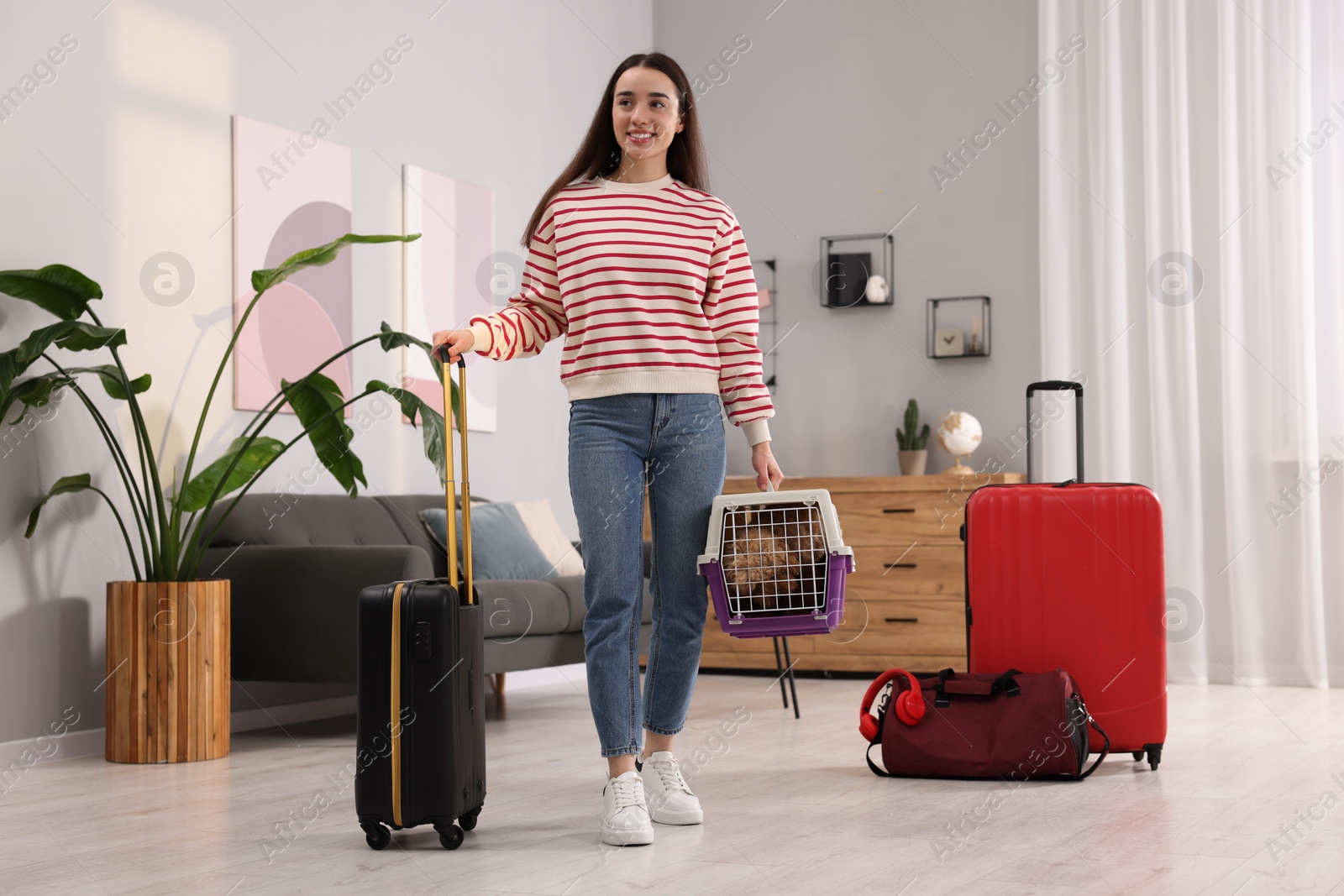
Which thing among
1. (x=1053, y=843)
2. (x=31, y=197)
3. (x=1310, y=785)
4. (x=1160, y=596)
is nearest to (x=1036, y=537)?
(x=1160, y=596)

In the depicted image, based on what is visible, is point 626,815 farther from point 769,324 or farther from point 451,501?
point 769,324

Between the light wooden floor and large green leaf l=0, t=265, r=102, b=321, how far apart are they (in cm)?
103

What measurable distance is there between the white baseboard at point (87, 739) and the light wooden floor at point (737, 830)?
3.7 inches

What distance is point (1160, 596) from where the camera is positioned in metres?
2.71

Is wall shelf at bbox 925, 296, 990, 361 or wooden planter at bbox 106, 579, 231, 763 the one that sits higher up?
wall shelf at bbox 925, 296, 990, 361

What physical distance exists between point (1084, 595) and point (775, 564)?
937mm

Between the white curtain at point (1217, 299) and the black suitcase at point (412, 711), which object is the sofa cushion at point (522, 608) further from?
the white curtain at point (1217, 299)

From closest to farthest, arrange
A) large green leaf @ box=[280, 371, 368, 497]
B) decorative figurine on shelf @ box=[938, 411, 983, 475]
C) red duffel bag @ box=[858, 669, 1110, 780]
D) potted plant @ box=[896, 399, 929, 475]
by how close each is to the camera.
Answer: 1. red duffel bag @ box=[858, 669, 1110, 780]
2. large green leaf @ box=[280, 371, 368, 497]
3. decorative figurine on shelf @ box=[938, 411, 983, 475]
4. potted plant @ box=[896, 399, 929, 475]

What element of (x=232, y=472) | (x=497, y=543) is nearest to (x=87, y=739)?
(x=232, y=472)

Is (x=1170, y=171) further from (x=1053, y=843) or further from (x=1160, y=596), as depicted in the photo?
(x=1053, y=843)

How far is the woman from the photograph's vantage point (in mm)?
2076

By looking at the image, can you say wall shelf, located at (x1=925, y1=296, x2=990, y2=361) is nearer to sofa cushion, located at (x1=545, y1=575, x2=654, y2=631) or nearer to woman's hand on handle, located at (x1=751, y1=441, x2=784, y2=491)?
sofa cushion, located at (x1=545, y1=575, x2=654, y2=631)

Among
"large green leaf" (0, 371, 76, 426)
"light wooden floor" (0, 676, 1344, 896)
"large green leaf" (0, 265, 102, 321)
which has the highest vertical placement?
"large green leaf" (0, 265, 102, 321)

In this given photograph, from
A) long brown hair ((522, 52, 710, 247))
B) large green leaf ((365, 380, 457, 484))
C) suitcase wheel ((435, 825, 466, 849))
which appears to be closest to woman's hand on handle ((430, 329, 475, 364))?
long brown hair ((522, 52, 710, 247))
